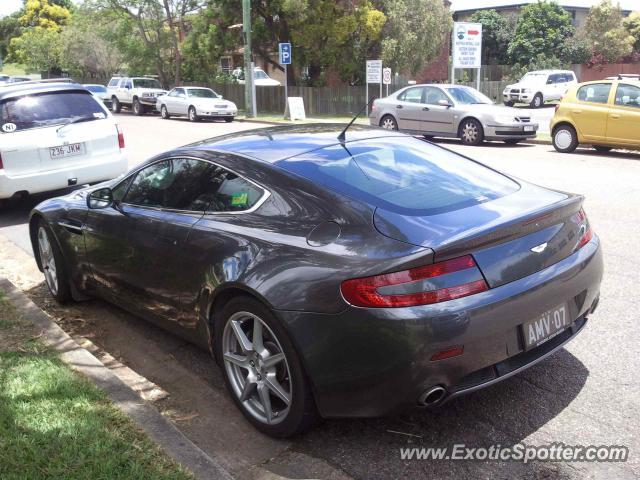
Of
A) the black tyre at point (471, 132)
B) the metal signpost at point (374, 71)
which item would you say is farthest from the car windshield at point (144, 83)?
the black tyre at point (471, 132)

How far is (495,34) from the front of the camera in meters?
42.9

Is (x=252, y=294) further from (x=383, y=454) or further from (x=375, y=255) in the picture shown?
(x=383, y=454)

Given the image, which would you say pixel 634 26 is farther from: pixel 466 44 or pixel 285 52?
pixel 285 52

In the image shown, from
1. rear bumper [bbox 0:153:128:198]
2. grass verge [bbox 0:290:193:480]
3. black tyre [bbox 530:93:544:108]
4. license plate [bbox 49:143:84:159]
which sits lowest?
black tyre [bbox 530:93:544:108]

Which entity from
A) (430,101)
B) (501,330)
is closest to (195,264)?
(501,330)

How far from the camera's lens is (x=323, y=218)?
3217 mm

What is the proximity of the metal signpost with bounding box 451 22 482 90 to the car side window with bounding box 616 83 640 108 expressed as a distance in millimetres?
12256

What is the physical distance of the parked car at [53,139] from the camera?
844 cm

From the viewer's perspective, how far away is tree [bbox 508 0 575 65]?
39969 millimetres

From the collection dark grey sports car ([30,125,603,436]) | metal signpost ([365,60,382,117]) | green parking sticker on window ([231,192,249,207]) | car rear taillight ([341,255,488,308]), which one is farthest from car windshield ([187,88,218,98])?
car rear taillight ([341,255,488,308])

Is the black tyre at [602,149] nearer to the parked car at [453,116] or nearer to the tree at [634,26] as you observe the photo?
the parked car at [453,116]

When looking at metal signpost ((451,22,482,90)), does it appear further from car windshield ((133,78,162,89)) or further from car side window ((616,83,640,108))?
car windshield ((133,78,162,89))

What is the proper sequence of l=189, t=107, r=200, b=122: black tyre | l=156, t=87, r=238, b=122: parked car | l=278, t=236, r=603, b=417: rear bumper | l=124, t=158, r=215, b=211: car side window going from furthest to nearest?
l=189, t=107, r=200, b=122: black tyre → l=156, t=87, r=238, b=122: parked car → l=124, t=158, r=215, b=211: car side window → l=278, t=236, r=603, b=417: rear bumper

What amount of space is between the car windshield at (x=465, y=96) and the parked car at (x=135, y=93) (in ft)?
64.7
